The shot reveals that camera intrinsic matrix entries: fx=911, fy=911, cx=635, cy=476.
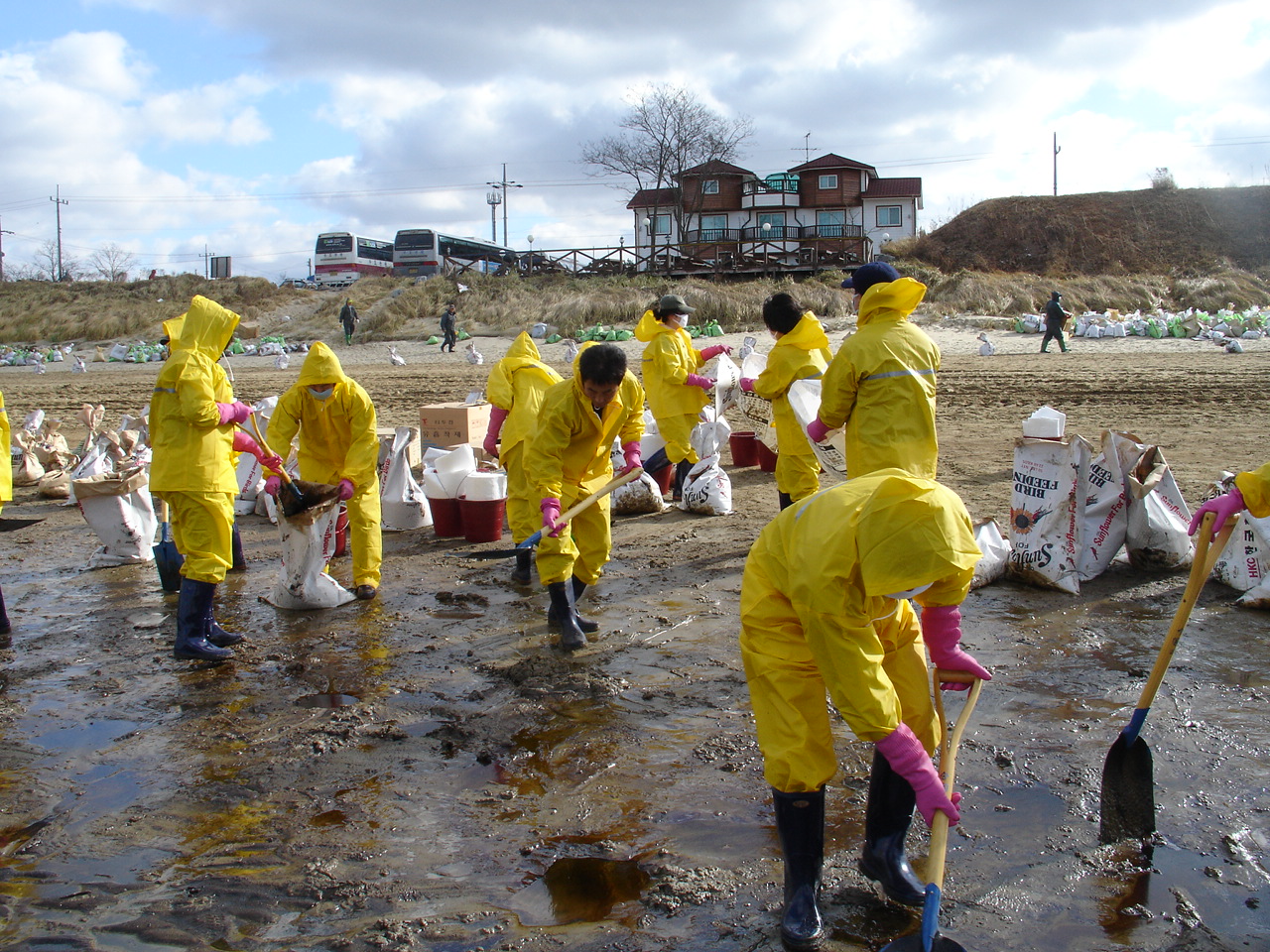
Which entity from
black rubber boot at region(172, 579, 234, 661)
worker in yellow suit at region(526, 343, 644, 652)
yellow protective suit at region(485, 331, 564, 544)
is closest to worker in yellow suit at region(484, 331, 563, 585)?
yellow protective suit at region(485, 331, 564, 544)

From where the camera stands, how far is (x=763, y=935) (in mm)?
2561

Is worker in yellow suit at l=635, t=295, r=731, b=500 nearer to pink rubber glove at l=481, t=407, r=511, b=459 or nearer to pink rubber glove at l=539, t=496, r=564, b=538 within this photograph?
pink rubber glove at l=481, t=407, r=511, b=459

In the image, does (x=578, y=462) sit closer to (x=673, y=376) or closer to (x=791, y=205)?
(x=673, y=376)

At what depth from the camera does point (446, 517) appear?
301 inches

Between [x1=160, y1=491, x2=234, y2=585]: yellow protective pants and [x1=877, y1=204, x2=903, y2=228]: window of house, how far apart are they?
46205 millimetres

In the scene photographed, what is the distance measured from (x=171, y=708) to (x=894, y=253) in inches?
1658

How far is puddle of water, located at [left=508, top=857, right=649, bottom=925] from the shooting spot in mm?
2674

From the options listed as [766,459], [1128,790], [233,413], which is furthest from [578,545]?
[766,459]

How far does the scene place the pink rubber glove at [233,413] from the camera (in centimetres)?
501

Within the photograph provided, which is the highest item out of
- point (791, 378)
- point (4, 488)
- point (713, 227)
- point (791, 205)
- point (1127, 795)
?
point (791, 205)

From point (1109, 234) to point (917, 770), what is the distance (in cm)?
4702

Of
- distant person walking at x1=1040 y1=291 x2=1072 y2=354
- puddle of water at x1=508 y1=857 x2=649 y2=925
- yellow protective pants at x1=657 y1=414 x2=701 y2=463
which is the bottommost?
puddle of water at x1=508 y1=857 x2=649 y2=925

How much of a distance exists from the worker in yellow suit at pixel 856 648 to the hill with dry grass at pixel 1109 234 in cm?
4082

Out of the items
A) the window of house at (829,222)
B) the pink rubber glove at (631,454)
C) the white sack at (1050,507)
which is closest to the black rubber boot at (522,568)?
the pink rubber glove at (631,454)
